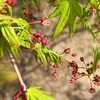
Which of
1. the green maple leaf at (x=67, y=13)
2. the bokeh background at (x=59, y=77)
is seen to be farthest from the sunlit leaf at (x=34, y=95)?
the bokeh background at (x=59, y=77)

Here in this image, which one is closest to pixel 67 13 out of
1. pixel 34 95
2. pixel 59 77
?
pixel 34 95

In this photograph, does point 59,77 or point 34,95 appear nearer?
point 34,95

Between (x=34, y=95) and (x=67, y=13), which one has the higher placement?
(x=67, y=13)

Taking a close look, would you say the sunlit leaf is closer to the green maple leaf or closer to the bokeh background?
the green maple leaf

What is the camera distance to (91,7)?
133 centimetres

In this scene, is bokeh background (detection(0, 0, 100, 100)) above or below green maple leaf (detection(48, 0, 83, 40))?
below

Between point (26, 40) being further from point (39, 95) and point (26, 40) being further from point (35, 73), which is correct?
point (35, 73)

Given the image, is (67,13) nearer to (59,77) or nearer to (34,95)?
(34,95)

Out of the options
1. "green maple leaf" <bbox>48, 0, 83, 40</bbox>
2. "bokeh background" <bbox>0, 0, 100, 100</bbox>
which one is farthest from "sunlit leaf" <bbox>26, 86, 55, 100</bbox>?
"bokeh background" <bbox>0, 0, 100, 100</bbox>

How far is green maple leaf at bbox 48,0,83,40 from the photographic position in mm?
1340

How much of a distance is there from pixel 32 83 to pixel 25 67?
20 cm

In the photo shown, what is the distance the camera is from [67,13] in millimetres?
1368

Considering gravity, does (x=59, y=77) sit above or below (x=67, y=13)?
below

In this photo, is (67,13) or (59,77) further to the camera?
(59,77)
